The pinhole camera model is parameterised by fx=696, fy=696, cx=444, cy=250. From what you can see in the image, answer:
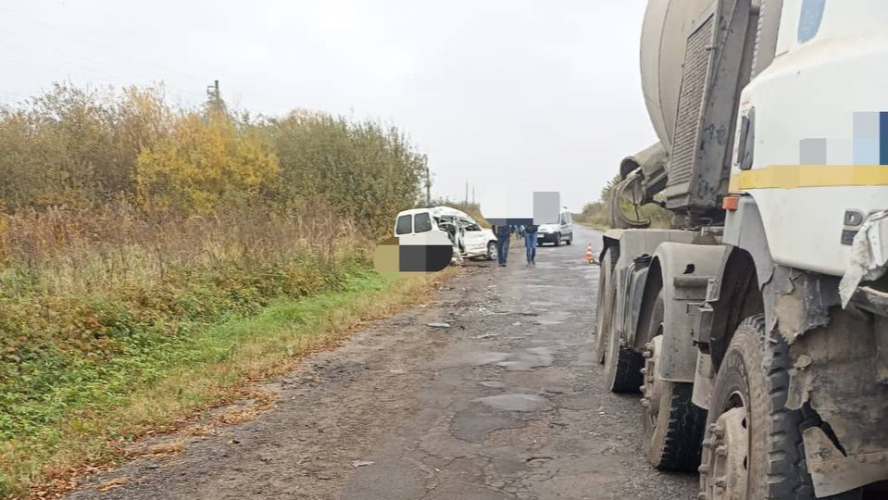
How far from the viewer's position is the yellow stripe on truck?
1979mm

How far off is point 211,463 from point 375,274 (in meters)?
12.3

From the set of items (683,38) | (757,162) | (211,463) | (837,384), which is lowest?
(211,463)

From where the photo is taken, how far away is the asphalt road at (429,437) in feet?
14.5

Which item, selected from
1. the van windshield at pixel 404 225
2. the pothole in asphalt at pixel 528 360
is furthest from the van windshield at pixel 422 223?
the pothole in asphalt at pixel 528 360

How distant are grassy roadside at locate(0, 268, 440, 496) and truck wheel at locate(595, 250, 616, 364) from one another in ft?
11.7

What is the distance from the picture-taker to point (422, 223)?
20891 millimetres

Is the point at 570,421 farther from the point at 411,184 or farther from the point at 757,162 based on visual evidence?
the point at 411,184

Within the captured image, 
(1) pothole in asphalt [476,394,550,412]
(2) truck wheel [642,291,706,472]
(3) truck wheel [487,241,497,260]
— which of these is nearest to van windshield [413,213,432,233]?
(3) truck wheel [487,241,497,260]

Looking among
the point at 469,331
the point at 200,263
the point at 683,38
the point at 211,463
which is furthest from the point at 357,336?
the point at 683,38

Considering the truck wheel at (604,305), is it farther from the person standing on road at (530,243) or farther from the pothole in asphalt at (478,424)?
the person standing on road at (530,243)

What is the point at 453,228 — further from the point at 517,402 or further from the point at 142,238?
the point at 517,402

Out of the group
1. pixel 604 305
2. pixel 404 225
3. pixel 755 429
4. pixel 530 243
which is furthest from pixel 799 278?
pixel 530 243

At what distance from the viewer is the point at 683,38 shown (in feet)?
17.8

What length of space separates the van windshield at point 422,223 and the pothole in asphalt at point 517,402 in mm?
14202
